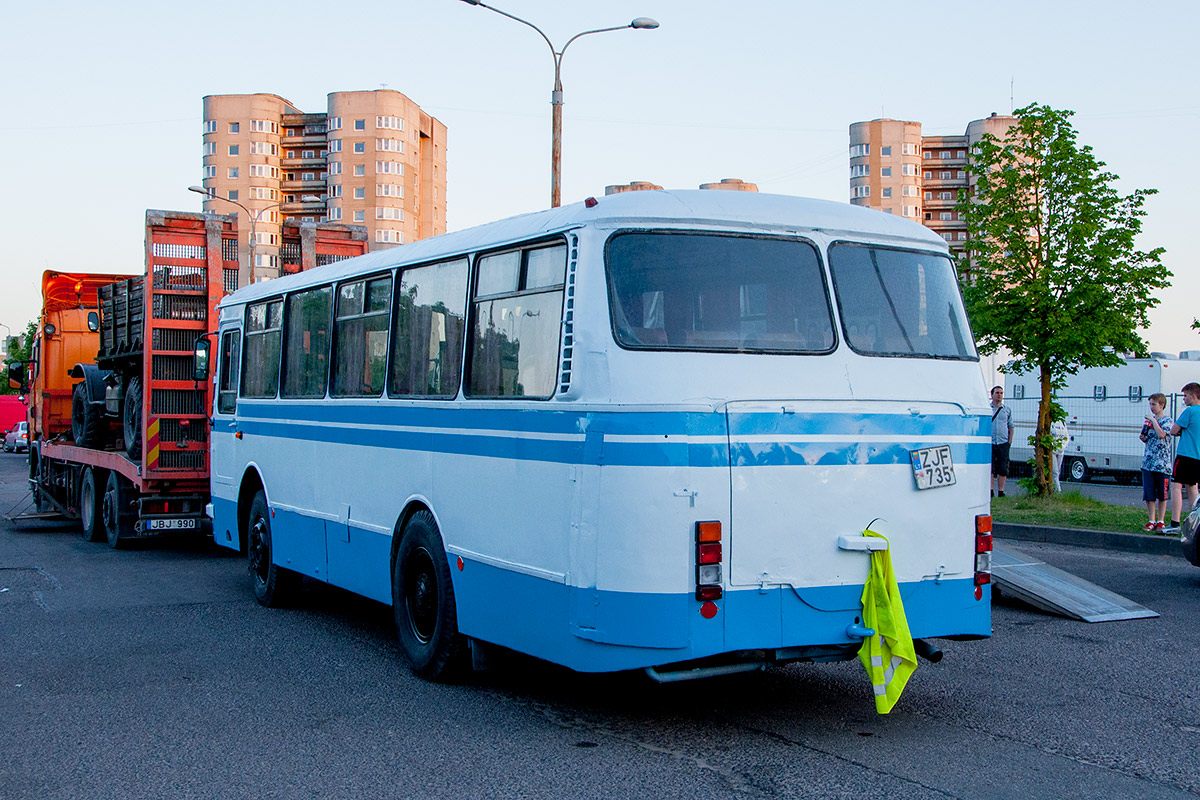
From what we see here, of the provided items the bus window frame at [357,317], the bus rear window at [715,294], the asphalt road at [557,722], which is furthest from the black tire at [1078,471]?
the bus rear window at [715,294]

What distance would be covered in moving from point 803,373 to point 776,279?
1.73ft

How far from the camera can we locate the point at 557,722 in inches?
259

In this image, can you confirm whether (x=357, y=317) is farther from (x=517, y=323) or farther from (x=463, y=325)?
(x=517, y=323)

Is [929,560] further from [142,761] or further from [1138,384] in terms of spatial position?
[1138,384]

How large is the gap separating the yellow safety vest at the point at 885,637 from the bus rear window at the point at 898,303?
3.68ft

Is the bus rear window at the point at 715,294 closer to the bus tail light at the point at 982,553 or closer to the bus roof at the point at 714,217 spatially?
the bus roof at the point at 714,217

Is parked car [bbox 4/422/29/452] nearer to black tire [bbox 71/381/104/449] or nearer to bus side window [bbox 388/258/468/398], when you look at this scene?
black tire [bbox 71/381/104/449]

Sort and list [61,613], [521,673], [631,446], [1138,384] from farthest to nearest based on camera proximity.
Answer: [1138,384] → [61,613] → [521,673] → [631,446]

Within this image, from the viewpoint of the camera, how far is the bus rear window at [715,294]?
611cm

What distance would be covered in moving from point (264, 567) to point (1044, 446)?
1187 centimetres

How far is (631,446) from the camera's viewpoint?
5.85 meters

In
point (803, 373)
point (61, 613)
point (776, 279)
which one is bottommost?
point (61, 613)

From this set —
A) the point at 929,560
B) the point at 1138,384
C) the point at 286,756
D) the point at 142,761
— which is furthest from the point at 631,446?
the point at 1138,384

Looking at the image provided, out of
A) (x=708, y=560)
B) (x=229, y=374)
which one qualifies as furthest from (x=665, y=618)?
(x=229, y=374)
